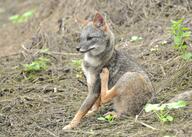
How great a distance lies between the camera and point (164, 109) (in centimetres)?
732

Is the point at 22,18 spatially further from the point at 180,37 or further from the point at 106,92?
the point at 106,92

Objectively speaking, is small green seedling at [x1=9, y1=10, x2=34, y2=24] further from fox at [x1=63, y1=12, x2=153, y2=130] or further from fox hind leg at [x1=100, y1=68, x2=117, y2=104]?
fox hind leg at [x1=100, y1=68, x2=117, y2=104]

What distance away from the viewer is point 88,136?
715 centimetres

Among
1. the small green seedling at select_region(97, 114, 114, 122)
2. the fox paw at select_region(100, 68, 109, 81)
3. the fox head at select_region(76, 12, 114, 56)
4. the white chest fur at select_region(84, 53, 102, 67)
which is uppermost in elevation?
→ the fox head at select_region(76, 12, 114, 56)

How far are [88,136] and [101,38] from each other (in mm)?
1617

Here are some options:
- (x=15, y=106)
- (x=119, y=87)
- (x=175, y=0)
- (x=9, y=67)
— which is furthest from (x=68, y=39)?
(x=119, y=87)

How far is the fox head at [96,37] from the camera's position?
801 centimetres

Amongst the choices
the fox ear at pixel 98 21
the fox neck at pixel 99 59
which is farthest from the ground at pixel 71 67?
the fox ear at pixel 98 21

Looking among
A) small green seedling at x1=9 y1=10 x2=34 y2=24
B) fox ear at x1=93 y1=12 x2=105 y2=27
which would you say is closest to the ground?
small green seedling at x1=9 y1=10 x2=34 y2=24

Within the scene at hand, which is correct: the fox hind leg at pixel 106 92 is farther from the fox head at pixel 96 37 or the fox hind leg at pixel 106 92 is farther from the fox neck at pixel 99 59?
the fox head at pixel 96 37

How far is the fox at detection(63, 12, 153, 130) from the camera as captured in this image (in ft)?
25.4

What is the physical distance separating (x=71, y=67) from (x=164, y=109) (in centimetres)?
349

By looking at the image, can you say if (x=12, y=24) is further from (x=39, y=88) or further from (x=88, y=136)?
(x=88, y=136)

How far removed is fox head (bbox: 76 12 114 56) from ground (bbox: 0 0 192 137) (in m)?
0.96
